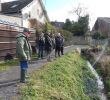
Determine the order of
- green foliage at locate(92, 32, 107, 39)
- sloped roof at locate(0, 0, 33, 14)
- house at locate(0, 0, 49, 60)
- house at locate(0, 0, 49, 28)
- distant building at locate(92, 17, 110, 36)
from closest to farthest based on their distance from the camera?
house at locate(0, 0, 49, 60) → house at locate(0, 0, 49, 28) → sloped roof at locate(0, 0, 33, 14) → green foliage at locate(92, 32, 107, 39) → distant building at locate(92, 17, 110, 36)

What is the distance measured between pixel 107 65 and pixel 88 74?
13.1 feet

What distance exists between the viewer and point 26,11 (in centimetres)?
4575

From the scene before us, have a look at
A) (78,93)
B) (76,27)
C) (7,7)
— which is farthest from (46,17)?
(78,93)

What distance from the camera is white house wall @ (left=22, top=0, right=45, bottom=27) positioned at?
44.8 meters

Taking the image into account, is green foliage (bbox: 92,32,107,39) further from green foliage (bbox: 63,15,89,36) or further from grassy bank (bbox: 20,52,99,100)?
grassy bank (bbox: 20,52,99,100)

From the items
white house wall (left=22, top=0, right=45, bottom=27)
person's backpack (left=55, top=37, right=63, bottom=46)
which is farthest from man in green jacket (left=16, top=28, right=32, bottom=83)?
white house wall (left=22, top=0, right=45, bottom=27)

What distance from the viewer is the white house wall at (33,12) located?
147 ft

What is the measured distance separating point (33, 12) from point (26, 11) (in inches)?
125

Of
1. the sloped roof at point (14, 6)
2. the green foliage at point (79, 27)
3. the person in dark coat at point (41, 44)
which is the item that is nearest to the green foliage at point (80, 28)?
the green foliage at point (79, 27)

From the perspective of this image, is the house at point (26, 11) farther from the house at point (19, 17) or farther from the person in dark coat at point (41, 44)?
the person in dark coat at point (41, 44)

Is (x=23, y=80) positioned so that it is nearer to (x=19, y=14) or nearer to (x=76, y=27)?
(x=19, y=14)

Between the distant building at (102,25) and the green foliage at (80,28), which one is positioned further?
the distant building at (102,25)

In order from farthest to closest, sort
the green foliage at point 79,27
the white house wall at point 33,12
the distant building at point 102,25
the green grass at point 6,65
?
1. the distant building at point 102,25
2. the green foliage at point 79,27
3. the white house wall at point 33,12
4. the green grass at point 6,65

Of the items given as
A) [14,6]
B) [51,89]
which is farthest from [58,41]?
[14,6]
